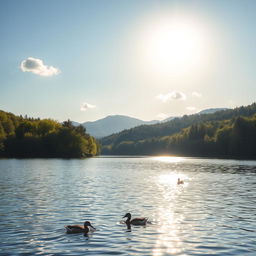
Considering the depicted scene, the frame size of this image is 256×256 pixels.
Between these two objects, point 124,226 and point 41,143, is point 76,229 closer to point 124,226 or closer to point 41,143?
point 124,226

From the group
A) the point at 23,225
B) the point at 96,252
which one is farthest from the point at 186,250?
the point at 23,225

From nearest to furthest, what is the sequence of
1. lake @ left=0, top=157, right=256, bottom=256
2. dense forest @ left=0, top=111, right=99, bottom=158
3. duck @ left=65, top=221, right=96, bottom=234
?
lake @ left=0, top=157, right=256, bottom=256 → duck @ left=65, top=221, right=96, bottom=234 → dense forest @ left=0, top=111, right=99, bottom=158

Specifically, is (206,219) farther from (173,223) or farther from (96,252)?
(96,252)

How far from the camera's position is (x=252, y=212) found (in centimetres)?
3086

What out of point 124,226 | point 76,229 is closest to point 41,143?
point 124,226

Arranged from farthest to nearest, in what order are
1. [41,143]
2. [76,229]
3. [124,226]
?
1. [41,143]
2. [124,226]
3. [76,229]

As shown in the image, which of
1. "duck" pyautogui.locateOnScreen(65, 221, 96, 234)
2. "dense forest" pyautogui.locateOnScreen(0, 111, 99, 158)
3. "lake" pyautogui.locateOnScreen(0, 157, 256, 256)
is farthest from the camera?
"dense forest" pyautogui.locateOnScreen(0, 111, 99, 158)

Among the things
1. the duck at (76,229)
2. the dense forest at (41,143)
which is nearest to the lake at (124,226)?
the duck at (76,229)

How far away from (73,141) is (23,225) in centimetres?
15097

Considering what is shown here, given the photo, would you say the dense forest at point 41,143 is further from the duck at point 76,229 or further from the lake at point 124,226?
the duck at point 76,229

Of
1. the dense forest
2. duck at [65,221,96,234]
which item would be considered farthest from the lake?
the dense forest

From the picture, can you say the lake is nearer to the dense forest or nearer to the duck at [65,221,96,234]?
the duck at [65,221,96,234]

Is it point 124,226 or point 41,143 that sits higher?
point 41,143

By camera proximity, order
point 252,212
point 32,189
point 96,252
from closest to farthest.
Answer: point 96,252 < point 252,212 < point 32,189
